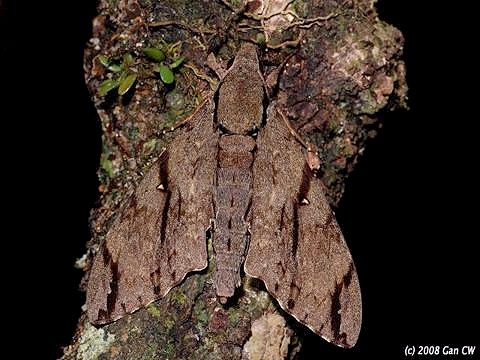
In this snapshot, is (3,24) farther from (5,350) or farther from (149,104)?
(5,350)

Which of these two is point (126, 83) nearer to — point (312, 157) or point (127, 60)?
Result: point (127, 60)

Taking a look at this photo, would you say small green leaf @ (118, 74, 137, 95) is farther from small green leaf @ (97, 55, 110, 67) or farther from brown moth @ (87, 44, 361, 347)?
brown moth @ (87, 44, 361, 347)

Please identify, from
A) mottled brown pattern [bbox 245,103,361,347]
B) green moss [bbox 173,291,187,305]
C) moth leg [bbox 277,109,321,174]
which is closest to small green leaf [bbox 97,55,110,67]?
mottled brown pattern [bbox 245,103,361,347]

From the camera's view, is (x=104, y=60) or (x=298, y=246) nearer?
(x=298, y=246)

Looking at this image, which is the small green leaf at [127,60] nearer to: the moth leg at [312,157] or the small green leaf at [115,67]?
the small green leaf at [115,67]

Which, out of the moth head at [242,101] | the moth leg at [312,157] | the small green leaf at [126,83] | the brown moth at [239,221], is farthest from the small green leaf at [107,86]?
the moth leg at [312,157]

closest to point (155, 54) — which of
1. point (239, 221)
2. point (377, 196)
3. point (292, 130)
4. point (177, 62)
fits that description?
point (177, 62)
